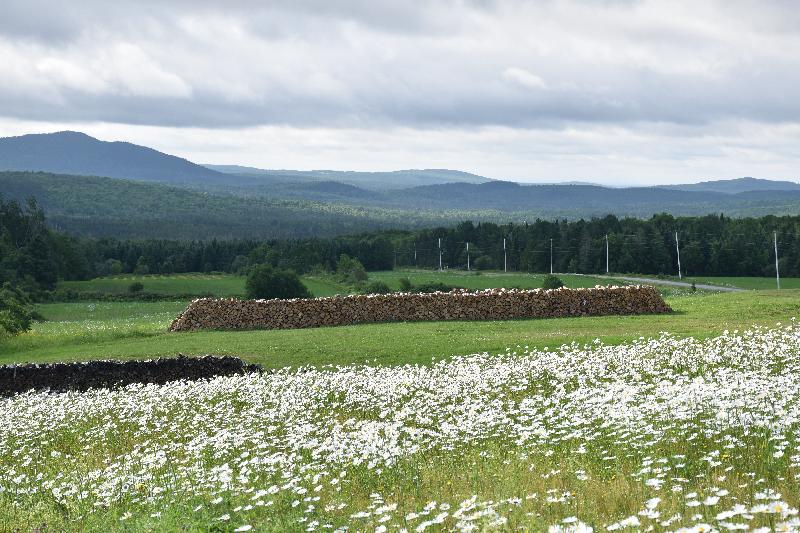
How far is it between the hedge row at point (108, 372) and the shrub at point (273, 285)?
36.6 m

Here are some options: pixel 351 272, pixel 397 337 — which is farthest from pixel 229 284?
pixel 397 337

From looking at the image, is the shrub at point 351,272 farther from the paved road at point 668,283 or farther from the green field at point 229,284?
the paved road at point 668,283

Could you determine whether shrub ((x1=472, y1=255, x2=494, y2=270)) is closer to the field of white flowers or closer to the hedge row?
the hedge row

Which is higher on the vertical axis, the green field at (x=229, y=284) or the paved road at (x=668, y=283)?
the paved road at (x=668, y=283)

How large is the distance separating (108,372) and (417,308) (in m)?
14.5

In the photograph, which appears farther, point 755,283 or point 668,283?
point 755,283

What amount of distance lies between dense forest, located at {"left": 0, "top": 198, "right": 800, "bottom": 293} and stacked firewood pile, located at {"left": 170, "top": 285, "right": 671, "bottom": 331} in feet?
170

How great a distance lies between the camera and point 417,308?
3531cm

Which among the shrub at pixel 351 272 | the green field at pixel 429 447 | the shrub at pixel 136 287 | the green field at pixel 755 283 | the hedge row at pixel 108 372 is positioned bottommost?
the shrub at pixel 136 287

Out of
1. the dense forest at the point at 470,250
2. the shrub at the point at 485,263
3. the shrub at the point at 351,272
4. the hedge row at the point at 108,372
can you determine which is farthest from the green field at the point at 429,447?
the shrub at the point at 485,263

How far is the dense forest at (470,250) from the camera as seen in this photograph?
96.0 metres

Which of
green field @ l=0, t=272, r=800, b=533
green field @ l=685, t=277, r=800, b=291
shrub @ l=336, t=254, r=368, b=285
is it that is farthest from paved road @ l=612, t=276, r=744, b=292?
green field @ l=0, t=272, r=800, b=533

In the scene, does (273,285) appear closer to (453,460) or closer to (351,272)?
(351,272)

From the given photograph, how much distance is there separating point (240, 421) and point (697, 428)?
6.79m
